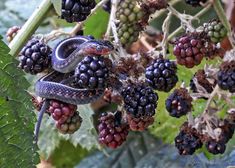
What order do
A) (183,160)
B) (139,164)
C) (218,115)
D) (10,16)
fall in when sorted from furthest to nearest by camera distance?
1. (10,16)
2. (139,164)
3. (183,160)
4. (218,115)

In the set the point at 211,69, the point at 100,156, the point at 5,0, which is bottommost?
the point at 100,156

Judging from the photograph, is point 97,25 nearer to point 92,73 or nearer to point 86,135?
point 86,135

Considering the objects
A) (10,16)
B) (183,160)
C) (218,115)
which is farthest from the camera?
(10,16)

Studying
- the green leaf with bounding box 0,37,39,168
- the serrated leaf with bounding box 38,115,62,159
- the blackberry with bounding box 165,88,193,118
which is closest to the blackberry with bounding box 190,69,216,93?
the blackberry with bounding box 165,88,193,118

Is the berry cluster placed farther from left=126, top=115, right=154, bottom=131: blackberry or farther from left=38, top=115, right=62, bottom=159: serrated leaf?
left=38, top=115, right=62, bottom=159: serrated leaf

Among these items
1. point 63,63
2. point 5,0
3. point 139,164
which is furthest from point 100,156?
point 63,63

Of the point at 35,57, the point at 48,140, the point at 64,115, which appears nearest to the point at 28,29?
the point at 35,57

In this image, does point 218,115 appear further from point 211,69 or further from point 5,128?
point 5,128
